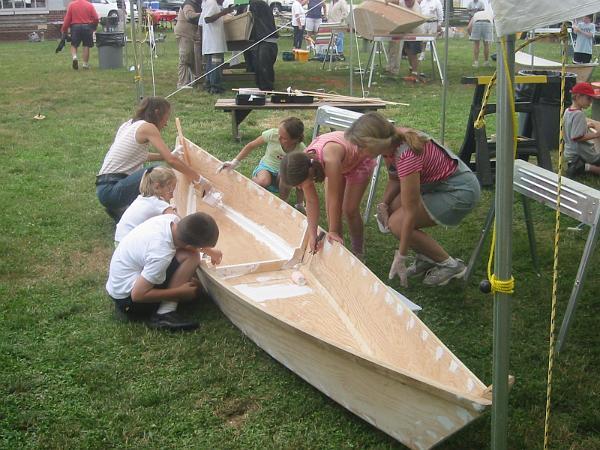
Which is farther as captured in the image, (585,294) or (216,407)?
(585,294)

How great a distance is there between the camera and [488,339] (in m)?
4.20

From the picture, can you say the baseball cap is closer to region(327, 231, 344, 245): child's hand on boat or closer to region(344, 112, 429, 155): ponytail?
region(344, 112, 429, 155): ponytail

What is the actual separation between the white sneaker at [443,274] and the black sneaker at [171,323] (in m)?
1.60

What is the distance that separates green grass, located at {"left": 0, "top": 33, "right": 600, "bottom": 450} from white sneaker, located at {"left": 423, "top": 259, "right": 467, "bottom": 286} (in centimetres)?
8

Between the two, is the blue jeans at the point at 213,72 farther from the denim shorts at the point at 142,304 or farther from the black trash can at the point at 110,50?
the denim shorts at the point at 142,304

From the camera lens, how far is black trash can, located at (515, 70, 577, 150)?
737 centimetres

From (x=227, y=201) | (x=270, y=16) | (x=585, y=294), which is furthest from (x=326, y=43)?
(x=585, y=294)

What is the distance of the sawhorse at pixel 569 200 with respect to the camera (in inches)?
146

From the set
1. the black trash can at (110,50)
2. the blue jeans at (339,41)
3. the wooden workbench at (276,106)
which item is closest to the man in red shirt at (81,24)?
the black trash can at (110,50)

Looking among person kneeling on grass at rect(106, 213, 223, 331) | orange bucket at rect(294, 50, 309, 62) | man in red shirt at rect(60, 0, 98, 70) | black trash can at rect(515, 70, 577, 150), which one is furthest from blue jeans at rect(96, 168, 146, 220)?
orange bucket at rect(294, 50, 309, 62)

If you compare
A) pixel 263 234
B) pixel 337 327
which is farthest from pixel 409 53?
pixel 337 327

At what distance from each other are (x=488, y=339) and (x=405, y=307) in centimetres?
90

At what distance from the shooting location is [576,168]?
720 cm

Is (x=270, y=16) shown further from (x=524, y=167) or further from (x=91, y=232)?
(x=524, y=167)
